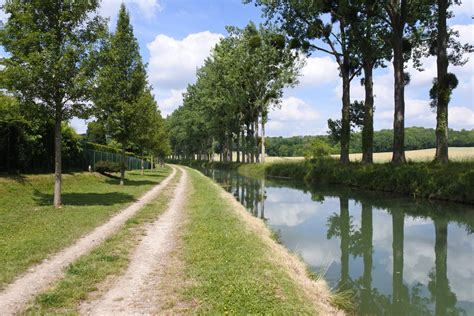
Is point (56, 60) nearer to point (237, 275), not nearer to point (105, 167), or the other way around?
point (237, 275)

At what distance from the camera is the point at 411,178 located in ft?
76.4

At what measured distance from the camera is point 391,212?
18.6 meters

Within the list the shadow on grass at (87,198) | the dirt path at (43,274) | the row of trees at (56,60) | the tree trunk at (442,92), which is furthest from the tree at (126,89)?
the tree trunk at (442,92)

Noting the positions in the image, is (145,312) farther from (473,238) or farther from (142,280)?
(473,238)

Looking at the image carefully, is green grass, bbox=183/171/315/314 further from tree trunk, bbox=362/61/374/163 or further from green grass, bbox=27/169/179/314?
tree trunk, bbox=362/61/374/163

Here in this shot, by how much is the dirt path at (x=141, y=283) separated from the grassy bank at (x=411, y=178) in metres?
14.7

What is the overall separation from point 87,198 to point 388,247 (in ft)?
44.3

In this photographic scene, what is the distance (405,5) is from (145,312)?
2662 centimetres

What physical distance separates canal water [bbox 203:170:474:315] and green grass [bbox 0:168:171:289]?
20.8 feet

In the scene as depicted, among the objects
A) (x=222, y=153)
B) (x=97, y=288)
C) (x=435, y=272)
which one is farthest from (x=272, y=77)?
(x=97, y=288)

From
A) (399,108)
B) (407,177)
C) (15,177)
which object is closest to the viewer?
(15,177)

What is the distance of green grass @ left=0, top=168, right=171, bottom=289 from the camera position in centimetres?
877

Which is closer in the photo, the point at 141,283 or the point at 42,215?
the point at 141,283

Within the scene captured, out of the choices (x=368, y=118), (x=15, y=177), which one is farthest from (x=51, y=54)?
(x=368, y=118)
